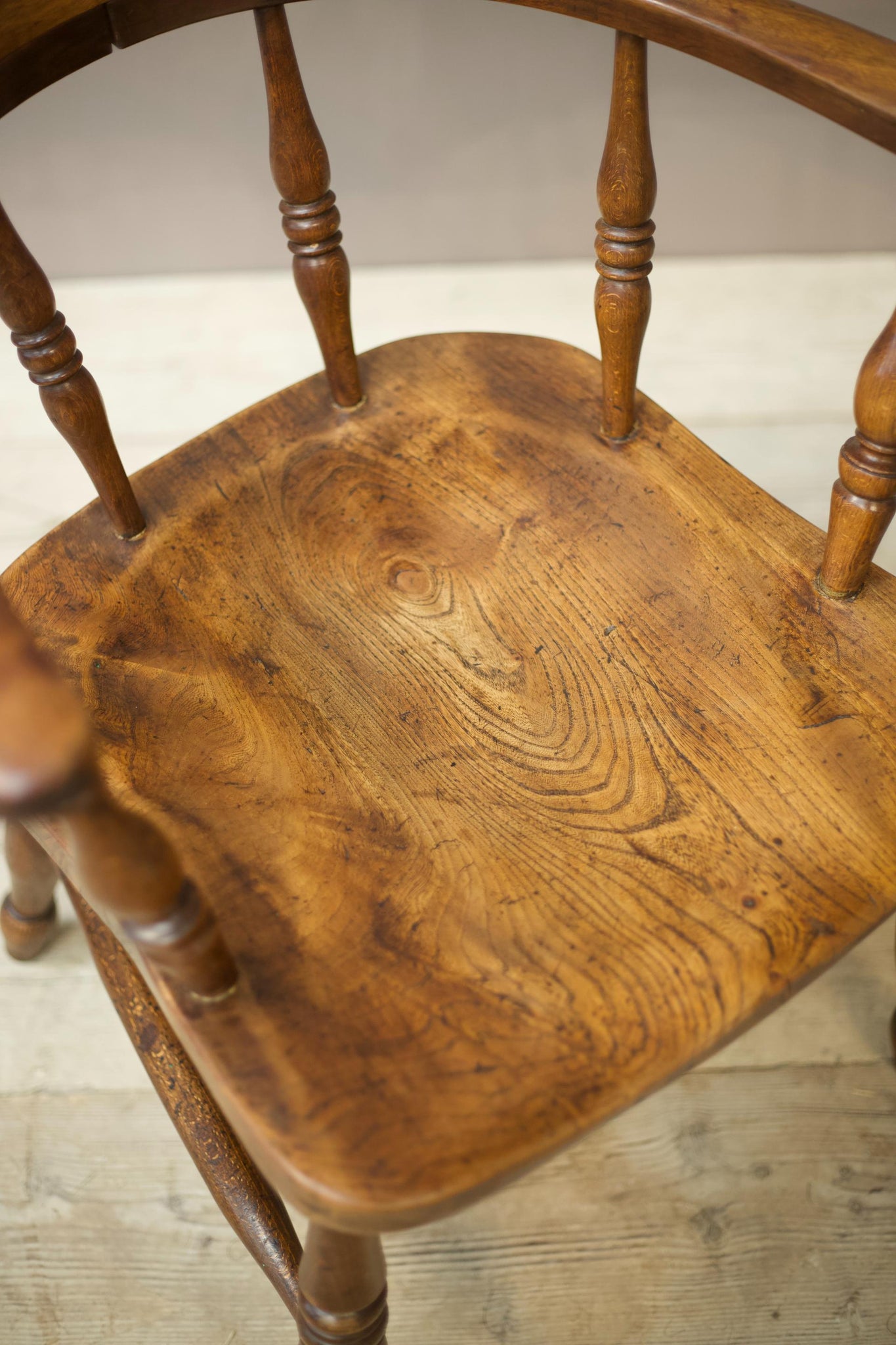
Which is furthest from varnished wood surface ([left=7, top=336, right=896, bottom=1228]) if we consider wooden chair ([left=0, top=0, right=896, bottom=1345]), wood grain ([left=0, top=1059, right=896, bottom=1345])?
wood grain ([left=0, top=1059, right=896, bottom=1345])

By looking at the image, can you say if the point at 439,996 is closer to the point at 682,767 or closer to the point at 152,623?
the point at 682,767

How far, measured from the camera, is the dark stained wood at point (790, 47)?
499 mm

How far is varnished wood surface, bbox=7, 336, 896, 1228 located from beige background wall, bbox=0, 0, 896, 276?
0.64 metres

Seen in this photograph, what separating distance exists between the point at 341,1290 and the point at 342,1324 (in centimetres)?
3

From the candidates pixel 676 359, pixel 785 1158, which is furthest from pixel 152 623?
pixel 676 359

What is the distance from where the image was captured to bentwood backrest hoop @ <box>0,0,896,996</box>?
1.22ft

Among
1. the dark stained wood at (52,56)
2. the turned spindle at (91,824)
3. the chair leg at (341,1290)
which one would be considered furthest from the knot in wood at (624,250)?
the chair leg at (341,1290)

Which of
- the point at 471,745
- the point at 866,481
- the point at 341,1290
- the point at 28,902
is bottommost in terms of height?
the point at 28,902

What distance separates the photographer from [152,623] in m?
0.65

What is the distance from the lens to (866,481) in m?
0.58

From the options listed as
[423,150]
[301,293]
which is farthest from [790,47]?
[423,150]

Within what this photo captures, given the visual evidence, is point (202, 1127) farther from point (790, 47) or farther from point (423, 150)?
point (423, 150)

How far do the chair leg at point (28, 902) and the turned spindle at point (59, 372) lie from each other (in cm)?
30

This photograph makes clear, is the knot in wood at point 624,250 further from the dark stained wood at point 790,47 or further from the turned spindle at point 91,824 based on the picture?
the turned spindle at point 91,824
